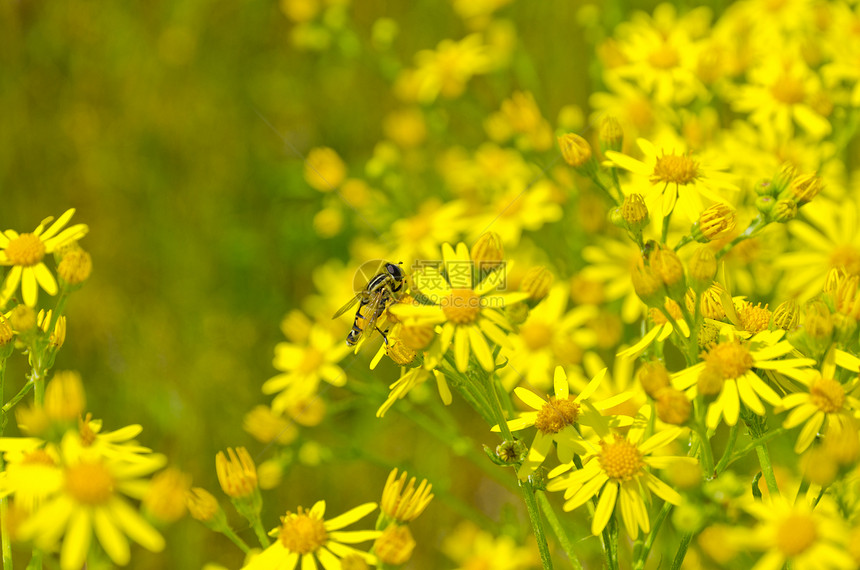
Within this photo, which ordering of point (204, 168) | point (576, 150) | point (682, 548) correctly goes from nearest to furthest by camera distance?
point (682, 548), point (576, 150), point (204, 168)

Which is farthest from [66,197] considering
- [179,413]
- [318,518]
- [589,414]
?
[589,414]

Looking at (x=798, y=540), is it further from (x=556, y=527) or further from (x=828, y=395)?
(x=556, y=527)

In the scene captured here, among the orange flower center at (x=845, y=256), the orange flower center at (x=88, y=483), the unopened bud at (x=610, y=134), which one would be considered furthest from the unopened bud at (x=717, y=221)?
the orange flower center at (x=88, y=483)

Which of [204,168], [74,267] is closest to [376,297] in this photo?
[74,267]

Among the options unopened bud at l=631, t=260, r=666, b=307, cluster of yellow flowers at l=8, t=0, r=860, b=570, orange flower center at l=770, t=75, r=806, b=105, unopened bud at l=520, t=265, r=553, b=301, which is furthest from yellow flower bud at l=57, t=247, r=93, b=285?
orange flower center at l=770, t=75, r=806, b=105

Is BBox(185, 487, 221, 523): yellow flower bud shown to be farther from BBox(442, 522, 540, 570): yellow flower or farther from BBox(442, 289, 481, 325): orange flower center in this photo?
BBox(442, 522, 540, 570): yellow flower

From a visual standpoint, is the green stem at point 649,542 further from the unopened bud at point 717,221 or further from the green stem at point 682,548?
the unopened bud at point 717,221
